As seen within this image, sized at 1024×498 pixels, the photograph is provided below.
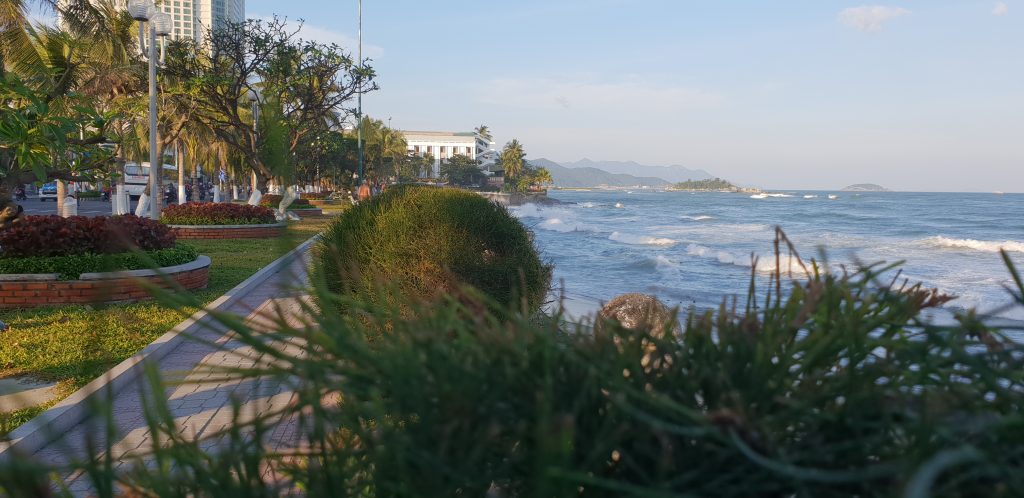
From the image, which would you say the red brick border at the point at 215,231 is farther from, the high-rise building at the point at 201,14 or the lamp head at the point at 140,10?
the lamp head at the point at 140,10

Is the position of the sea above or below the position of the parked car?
below

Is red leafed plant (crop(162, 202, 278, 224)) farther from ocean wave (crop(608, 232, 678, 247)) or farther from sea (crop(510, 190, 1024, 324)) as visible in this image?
ocean wave (crop(608, 232, 678, 247))

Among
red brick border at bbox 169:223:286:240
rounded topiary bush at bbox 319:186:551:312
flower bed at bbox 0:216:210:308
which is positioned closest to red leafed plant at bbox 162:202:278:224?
red brick border at bbox 169:223:286:240

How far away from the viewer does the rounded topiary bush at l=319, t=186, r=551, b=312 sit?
271 inches

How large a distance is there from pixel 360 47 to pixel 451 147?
14741cm

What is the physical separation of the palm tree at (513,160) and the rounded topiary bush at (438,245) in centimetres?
13207

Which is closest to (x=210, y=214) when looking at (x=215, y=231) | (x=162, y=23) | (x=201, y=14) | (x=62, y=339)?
(x=215, y=231)

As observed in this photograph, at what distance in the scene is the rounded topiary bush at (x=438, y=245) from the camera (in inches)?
271

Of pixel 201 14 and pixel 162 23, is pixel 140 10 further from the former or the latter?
pixel 201 14

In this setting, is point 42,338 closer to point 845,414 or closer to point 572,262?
point 845,414

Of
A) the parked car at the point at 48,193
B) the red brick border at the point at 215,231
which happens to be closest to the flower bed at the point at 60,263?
→ the red brick border at the point at 215,231

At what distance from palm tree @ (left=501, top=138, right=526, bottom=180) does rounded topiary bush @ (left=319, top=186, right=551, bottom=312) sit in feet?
433

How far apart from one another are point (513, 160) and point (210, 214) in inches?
4683

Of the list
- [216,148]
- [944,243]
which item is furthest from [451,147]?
[944,243]
